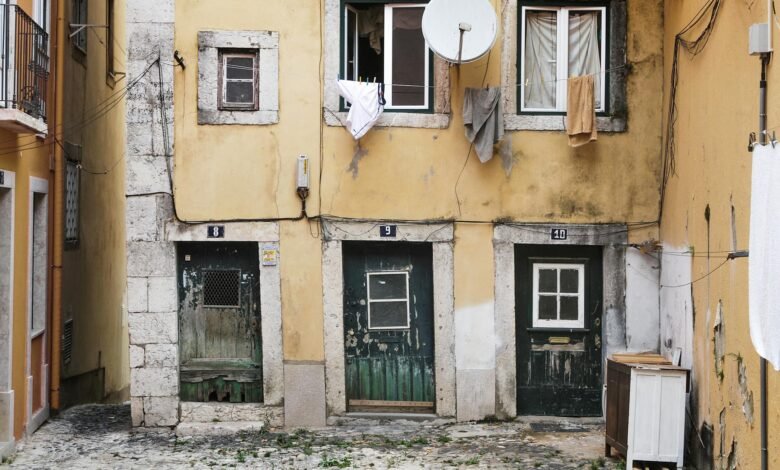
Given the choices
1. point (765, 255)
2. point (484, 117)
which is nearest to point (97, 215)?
point (484, 117)

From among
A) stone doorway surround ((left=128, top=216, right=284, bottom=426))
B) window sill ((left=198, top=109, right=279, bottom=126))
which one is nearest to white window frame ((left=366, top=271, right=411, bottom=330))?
stone doorway surround ((left=128, top=216, right=284, bottom=426))

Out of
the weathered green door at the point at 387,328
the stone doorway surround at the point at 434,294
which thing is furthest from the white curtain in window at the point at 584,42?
the weathered green door at the point at 387,328

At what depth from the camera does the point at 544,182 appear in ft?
36.9

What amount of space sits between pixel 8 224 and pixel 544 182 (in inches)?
227

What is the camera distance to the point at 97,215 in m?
15.3

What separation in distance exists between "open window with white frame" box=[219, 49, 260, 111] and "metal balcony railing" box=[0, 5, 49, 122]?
193cm

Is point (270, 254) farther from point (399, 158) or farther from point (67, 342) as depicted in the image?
point (67, 342)

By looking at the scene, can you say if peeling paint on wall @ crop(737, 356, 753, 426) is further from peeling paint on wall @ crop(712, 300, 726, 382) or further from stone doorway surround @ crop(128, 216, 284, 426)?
stone doorway surround @ crop(128, 216, 284, 426)

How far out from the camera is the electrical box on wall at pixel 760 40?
737 cm

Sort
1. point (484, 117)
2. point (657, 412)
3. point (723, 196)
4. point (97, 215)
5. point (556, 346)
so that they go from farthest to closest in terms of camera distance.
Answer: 1. point (97, 215)
2. point (556, 346)
3. point (484, 117)
4. point (657, 412)
5. point (723, 196)

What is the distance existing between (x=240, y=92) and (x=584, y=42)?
3923 millimetres

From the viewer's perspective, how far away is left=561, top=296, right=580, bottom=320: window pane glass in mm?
11461

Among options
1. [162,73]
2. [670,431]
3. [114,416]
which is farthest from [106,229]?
[670,431]

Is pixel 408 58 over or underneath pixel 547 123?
over
